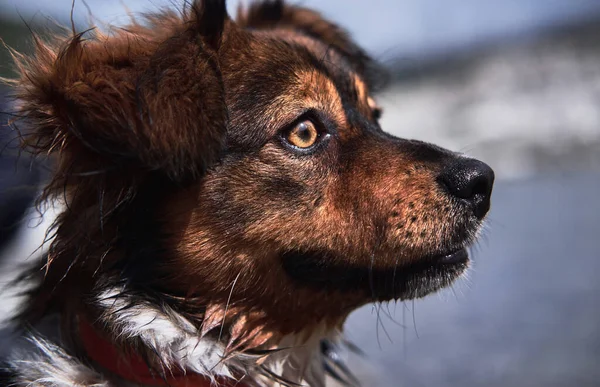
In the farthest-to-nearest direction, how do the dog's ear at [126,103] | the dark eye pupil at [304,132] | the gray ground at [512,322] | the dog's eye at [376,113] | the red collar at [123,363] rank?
the gray ground at [512,322] → the dog's eye at [376,113] → the dark eye pupil at [304,132] → the red collar at [123,363] → the dog's ear at [126,103]

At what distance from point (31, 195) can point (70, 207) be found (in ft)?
1.87

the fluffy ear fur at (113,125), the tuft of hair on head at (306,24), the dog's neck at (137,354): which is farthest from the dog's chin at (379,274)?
the tuft of hair on head at (306,24)

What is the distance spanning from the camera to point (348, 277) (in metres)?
2.65

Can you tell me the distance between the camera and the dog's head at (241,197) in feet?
7.97

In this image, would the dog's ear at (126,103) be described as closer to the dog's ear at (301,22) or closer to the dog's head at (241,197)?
the dog's head at (241,197)

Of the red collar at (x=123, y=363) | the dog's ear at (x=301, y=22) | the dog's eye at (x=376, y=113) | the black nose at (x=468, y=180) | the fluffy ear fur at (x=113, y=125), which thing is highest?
the dog's ear at (x=301, y=22)

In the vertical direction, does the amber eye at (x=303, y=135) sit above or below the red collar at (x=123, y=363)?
above

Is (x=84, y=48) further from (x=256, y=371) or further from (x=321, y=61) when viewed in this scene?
(x=256, y=371)

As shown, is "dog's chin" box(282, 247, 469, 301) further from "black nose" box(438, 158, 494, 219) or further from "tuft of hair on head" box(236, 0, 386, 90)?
"tuft of hair on head" box(236, 0, 386, 90)

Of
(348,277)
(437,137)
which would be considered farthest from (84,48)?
(437,137)

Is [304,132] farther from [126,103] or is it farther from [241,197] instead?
[126,103]

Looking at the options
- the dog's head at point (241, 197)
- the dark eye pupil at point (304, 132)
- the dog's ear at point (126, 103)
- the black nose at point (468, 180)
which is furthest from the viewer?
the dark eye pupil at point (304, 132)

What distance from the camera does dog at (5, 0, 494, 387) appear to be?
2436mm

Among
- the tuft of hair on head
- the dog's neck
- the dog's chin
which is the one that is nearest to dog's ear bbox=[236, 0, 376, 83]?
the tuft of hair on head
